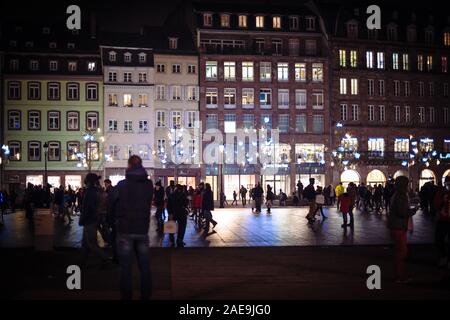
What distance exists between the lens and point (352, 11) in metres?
73.2

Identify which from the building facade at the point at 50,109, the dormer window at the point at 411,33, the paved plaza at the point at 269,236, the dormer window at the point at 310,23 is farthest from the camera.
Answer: the dormer window at the point at 411,33

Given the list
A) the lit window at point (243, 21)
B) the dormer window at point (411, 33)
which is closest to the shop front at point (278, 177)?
the lit window at point (243, 21)

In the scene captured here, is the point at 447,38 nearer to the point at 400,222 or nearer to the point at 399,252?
the point at 400,222

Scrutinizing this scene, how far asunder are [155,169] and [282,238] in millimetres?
45210

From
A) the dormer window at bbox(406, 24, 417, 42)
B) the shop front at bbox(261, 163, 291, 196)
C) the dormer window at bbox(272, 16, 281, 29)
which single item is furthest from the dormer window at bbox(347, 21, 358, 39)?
the shop front at bbox(261, 163, 291, 196)

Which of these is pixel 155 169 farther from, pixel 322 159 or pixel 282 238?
pixel 282 238

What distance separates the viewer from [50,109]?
64.2 m

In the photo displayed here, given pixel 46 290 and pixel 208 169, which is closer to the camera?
pixel 46 290

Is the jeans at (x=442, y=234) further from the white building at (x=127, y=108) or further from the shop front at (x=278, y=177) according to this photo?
the shop front at (x=278, y=177)

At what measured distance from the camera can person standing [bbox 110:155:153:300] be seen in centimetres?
870

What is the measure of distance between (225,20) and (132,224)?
61.9m

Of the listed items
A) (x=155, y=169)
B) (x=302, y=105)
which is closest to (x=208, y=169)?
(x=155, y=169)

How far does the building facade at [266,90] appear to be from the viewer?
222 feet

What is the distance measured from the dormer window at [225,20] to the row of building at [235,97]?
0.20 m
